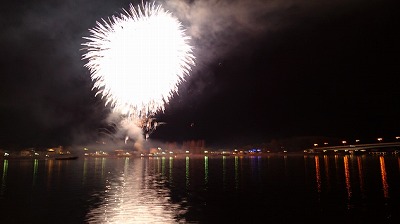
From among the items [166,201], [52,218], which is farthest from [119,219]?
[166,201]

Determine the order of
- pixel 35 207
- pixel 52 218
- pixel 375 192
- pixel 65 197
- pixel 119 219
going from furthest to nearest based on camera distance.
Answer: pixel 375 192
pixel 65 197
pixel 35 207
pixel 52 218
pixel 119 219

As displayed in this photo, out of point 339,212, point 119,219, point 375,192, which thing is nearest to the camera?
point 119,219

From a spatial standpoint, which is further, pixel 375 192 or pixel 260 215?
pixel 375 192

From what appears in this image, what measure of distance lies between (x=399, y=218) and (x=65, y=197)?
1228 inches

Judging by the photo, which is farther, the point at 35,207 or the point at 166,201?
the point at 166,201

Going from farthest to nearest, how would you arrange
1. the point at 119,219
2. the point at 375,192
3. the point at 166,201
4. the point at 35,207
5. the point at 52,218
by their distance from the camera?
the point at 375,192, the point at 166,201, the point at 35,207, the point at 52,218, the point at 119,219

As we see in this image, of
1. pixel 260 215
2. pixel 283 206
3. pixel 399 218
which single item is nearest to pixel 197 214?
pixel 260 215

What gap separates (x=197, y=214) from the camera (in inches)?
1037

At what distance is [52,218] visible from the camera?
83.0 feet

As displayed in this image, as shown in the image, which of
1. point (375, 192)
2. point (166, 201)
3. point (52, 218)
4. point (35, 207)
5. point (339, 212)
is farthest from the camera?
point (375, 192)

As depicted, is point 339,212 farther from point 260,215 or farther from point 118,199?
point 118,199

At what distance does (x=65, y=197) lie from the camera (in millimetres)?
35656

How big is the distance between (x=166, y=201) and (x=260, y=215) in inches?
382

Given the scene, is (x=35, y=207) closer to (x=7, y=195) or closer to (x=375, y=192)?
(x=7, y=195)
